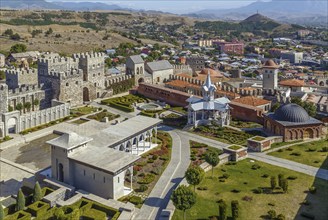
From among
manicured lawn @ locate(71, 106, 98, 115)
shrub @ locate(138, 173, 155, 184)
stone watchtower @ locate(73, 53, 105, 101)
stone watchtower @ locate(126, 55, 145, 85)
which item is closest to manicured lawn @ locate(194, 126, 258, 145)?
shrub @ locate(138, 173, 155, 184)

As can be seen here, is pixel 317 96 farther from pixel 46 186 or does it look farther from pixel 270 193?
pixel 46 186

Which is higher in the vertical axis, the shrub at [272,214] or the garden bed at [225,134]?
the garden bed at [225,134]

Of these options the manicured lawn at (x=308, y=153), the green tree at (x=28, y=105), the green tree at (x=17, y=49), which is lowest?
the manicured lawn at (x=308, y=153)

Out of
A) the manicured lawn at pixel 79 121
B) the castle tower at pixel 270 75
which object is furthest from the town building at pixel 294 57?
the manicured lawn at pixel 79 121

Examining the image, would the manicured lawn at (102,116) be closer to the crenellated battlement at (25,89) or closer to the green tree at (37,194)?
the crenellated battlement at (25,89)

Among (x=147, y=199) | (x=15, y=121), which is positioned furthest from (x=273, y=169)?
(x=15, y=121)
